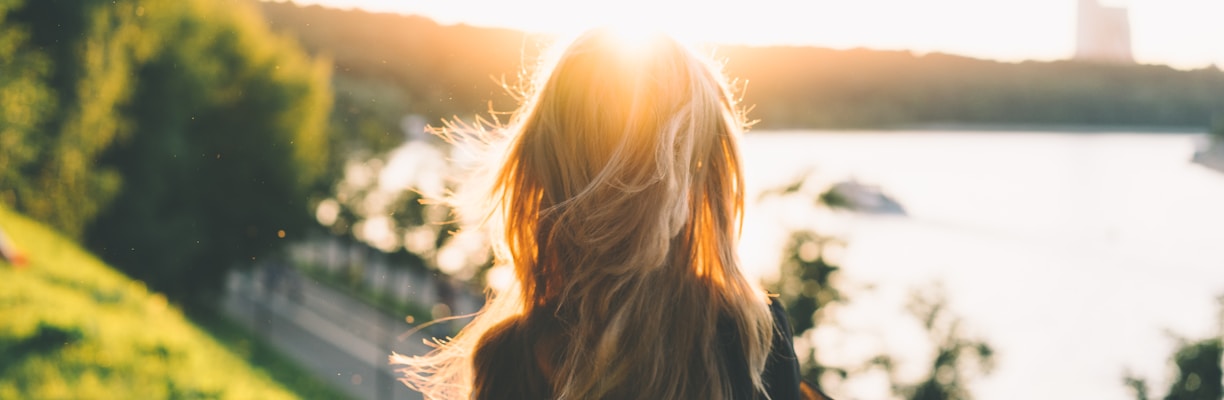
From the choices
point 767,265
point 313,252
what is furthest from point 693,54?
point 313,252

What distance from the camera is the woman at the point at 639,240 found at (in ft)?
5.24

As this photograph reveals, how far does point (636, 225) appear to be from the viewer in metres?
1.63

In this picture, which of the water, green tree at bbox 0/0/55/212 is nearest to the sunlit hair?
the water

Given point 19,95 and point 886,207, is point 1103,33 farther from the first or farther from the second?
point 19,95

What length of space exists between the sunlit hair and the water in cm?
234

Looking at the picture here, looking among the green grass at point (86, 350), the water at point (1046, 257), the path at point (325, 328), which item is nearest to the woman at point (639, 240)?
the water at point (1046, 257)

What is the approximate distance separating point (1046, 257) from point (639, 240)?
717cm

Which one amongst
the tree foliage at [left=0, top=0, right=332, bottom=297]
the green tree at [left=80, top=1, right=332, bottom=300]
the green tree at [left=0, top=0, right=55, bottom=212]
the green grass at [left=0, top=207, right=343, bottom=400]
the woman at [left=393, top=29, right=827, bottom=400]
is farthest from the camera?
the green tree at [left=80, top=1, right=332, bottom=300]

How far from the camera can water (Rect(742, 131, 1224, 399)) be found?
500 cm

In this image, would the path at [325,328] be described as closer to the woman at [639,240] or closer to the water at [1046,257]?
the water at [1046,257]

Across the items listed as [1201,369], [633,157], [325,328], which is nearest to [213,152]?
[325,328]

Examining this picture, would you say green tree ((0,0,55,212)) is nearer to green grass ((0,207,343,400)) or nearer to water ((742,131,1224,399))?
green grass ((0,207,343,400))

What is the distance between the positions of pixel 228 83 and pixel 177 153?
278 cm

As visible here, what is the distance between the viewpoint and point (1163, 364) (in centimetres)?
484
